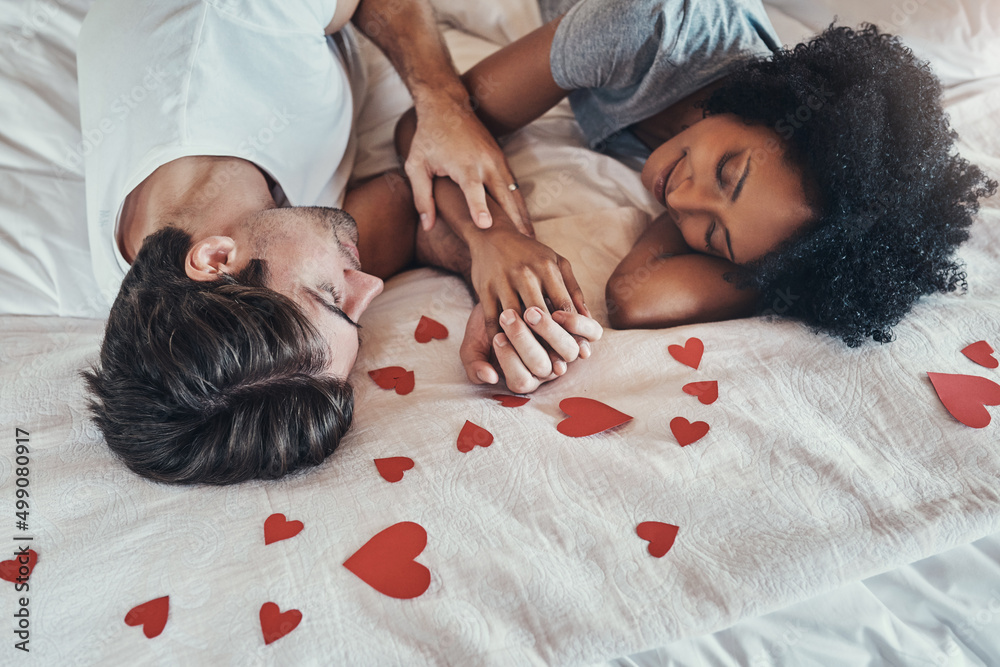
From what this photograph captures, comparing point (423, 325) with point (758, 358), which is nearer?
point (758, 358)

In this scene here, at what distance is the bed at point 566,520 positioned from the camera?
36.5 inches

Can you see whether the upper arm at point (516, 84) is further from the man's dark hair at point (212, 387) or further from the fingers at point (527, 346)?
the man's dark hair at point (212, 387)

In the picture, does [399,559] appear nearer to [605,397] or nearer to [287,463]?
[287,463]

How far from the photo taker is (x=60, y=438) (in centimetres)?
120

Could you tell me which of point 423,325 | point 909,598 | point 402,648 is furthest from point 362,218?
point 909,598

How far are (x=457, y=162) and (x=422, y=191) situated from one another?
13 cm

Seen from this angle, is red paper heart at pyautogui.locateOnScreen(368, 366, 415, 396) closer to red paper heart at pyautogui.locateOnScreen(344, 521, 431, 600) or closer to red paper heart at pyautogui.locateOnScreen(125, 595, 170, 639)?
red paper heart at pyautogui.locateOnScreen(344, 521, 431, 600)

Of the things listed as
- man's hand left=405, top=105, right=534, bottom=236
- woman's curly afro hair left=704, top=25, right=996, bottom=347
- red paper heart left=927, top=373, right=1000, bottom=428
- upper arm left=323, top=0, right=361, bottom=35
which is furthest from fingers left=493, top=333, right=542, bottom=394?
upper arm left=323, top=0, right=361, bottom=35

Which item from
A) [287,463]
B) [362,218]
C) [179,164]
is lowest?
[287,463]

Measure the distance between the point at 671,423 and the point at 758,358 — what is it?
0.28m

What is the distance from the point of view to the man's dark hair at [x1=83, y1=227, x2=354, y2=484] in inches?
42.5

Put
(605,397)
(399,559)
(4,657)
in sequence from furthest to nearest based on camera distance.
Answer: (605,397) → (399,559) → (4,657)

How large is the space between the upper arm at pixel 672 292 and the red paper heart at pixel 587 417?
36cm

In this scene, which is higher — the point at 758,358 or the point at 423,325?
the point at 758,358
